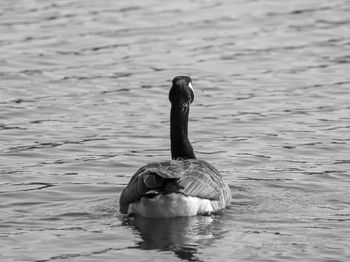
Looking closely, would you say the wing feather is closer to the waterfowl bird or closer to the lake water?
the waterfowl bird

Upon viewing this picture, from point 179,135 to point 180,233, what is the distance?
2294 millimetres

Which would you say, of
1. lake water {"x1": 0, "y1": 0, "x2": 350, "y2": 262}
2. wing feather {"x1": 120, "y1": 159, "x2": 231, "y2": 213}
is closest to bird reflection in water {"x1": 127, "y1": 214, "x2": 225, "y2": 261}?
lake water {"x1": 0, "y1": 0, "x2": 350, "y2": 262}

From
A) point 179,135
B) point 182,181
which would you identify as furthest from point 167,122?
point 182,181

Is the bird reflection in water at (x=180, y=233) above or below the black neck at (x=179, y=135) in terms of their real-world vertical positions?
below

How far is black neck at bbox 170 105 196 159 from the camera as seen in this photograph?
15.5 m

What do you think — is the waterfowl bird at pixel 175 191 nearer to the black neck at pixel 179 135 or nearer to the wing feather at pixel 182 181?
the wing feather at pixel 182 181

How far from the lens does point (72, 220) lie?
13.9 metres

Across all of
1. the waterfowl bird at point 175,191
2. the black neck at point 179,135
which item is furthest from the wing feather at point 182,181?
the black neck at point 179,135

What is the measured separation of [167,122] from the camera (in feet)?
62.5

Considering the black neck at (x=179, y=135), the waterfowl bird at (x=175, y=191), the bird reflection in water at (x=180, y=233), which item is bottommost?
the bird reflection in water at (x=180, y=233)

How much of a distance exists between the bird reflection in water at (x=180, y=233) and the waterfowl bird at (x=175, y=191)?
0.09 meters

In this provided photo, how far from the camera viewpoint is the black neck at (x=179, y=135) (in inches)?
610

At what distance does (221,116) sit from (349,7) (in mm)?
8743

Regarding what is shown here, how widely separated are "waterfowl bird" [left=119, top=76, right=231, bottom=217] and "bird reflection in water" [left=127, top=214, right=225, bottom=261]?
9cm
